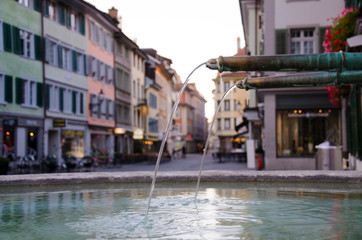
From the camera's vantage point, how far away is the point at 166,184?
10492 mm

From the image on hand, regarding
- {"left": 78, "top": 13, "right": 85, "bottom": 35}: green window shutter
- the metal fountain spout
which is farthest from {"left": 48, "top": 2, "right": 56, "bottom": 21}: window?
the metal fountain spout

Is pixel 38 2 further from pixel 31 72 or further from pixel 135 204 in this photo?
pixel 135 204

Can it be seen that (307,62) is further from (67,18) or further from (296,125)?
(67,18)

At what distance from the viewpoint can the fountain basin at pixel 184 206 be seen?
5.61 m

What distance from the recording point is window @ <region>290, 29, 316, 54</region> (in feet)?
85.4

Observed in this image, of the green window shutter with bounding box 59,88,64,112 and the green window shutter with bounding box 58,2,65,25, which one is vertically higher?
the green window shutter with bounding box 58,2,65,25

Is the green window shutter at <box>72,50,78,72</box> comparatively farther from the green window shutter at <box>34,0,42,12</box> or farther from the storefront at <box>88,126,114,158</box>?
the green window shutter at <box>34,0,42,12</box>

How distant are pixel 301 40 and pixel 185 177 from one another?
17125mm

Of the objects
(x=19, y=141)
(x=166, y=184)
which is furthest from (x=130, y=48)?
(x=166, y=184)

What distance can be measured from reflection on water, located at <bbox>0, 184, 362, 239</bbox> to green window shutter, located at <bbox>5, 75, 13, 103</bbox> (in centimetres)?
2058

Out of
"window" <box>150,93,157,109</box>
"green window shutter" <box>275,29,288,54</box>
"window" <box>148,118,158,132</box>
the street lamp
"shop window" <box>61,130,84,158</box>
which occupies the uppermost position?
"window" <box>150,93,157,109</box>

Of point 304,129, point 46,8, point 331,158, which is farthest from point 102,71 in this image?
point 331,158

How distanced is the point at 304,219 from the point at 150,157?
38239 mm

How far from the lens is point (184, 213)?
707 centimetres
